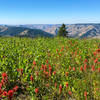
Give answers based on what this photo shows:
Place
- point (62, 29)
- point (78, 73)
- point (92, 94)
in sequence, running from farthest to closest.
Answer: point (62, 29) < point (78, 73) < point (92, 94)

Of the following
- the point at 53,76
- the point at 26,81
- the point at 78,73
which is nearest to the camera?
the point at 26,81

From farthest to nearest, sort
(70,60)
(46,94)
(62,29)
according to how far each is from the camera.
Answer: (62,29) < (70,60) < (46,94)

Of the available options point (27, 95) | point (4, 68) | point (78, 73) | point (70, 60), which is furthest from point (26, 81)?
point (70, 60)

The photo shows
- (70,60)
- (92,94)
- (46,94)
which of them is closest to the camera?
(92,94)

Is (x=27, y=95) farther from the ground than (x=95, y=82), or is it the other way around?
(x=95, y=82)

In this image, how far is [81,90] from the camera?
4.12 metres

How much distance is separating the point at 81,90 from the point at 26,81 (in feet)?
7.24

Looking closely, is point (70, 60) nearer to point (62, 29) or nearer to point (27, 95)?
point (27, 95)

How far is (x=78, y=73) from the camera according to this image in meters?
5.77

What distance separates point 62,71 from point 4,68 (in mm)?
2854

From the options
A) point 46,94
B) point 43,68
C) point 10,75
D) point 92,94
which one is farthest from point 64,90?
point 10,75

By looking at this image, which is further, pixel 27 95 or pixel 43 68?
pixel 43 68

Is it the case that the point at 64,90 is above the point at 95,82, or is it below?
below

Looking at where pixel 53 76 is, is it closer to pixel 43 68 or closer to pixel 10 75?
pixel 43 68
